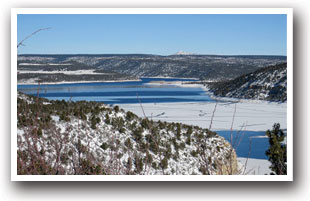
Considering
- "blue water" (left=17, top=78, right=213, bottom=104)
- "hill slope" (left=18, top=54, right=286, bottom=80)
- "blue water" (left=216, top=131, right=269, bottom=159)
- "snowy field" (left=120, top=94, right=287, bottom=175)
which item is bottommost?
"blue water" (left=216, top=131, right=269, bottom=159)

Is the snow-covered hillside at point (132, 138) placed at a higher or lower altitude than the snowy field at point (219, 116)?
lower

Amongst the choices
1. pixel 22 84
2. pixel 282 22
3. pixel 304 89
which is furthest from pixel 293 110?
pixel 22 84

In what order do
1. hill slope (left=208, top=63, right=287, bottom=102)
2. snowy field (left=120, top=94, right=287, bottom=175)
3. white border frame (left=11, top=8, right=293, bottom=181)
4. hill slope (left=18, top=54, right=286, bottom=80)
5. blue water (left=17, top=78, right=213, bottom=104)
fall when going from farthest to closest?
hill slope (left=18, top=54, right=286, bottom=80) < hill slope (left=208, top=63, right=287, bottom=102) < blue water (left=17, top=78, right=213, bottom=104) < snowy field (left=120, top=94, right=287, bottom=175) < white border frame (left=11, top=8, right=293, bottom=181)

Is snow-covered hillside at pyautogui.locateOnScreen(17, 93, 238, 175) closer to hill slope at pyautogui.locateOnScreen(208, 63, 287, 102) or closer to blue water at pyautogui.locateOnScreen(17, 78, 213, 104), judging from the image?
blue water at pyautogui.locateOnScreen(17, 78, 213, 104)

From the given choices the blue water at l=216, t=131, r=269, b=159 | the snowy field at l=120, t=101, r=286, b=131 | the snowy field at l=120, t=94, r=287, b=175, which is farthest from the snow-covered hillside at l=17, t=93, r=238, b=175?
the snowy field at l=120, t=101, r=286, b=131

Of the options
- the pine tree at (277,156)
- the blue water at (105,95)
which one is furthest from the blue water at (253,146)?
the pine tree at (277,156)

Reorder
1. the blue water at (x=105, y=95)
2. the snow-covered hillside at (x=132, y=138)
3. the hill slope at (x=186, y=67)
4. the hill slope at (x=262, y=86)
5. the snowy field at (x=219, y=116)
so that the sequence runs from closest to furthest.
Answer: the snow-covered hillside at (x=132, y=138)
the snowy field at (x=219, y=116)
the blue water at (x=105, y=95)
the hill slope at (x=262, y=86)
the hill slope at (x=186, y=67)
